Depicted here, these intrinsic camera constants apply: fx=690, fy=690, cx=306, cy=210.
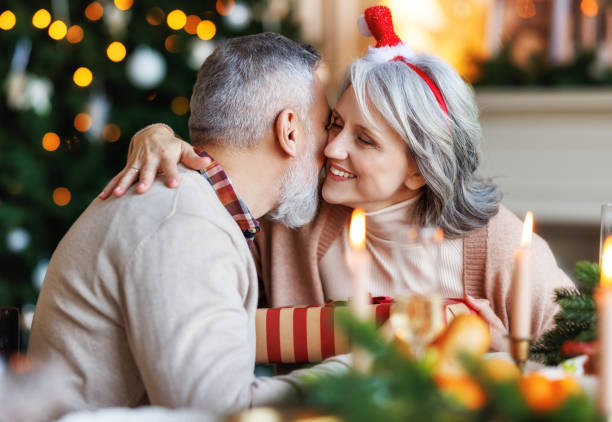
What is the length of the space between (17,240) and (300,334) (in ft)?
6.44

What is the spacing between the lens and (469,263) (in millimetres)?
1757

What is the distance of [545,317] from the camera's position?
5.64 ft

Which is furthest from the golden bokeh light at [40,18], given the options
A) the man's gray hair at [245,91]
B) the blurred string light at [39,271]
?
the man's gray hair at [245,91]

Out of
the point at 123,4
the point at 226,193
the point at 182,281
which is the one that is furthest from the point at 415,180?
the point at 123,4

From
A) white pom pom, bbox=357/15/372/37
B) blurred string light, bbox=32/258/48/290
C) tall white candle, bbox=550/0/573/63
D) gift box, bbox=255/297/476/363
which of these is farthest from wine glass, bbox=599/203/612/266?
tall white candle, bbox=550/0/573/63

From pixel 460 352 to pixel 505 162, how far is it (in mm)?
3362

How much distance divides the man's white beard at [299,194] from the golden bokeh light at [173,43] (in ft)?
5.03

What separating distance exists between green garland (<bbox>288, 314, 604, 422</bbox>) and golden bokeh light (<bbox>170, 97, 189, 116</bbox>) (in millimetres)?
2580

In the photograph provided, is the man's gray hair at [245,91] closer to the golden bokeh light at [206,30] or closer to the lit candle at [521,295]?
the lit candle at [521,295]

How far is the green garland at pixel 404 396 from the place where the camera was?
619 mm

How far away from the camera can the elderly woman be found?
1688mm

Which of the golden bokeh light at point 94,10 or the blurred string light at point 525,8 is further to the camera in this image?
the blurred string light at point 525,8

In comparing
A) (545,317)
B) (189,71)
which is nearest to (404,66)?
(545,317)

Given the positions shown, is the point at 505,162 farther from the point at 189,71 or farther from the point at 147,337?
the point at 147,337
